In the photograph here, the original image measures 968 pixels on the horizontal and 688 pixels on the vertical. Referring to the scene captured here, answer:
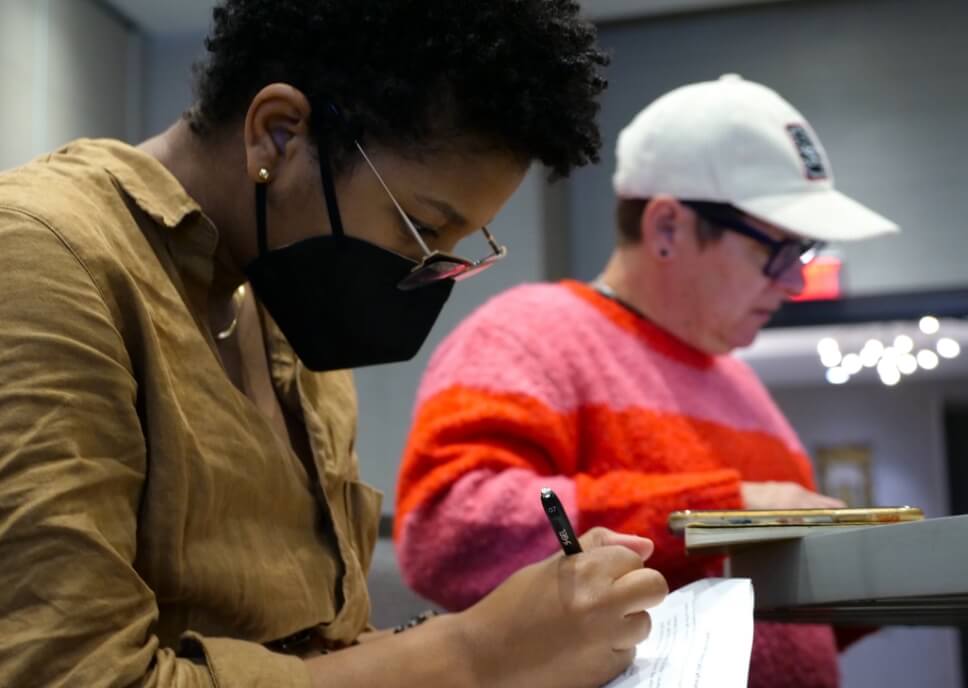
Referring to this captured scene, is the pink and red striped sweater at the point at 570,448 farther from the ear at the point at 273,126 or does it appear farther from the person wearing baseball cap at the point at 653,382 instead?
the ear at the point at 273,126

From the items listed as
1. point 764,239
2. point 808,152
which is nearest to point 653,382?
point 764,239

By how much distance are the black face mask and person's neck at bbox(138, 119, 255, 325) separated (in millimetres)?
22

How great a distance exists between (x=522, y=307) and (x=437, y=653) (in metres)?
0.78

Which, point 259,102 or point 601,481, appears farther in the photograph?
point 601,481

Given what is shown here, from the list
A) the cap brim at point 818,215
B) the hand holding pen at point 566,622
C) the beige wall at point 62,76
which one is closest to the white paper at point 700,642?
the hand holding pen at point 566,622

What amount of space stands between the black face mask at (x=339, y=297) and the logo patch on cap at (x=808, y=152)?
0.75 metres

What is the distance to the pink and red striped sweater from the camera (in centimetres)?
120

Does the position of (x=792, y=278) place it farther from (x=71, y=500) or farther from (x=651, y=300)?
(x=71, y=500)

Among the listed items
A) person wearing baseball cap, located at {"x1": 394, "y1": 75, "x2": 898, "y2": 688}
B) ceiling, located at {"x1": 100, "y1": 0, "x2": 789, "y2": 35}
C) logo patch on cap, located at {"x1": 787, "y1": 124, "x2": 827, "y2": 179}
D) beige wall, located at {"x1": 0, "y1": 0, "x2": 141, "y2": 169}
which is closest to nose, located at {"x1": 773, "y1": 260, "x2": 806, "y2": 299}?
person wearing baseball cap, located at {"x1": 394, "y1": 75, "x2": 898, "y2": 688}

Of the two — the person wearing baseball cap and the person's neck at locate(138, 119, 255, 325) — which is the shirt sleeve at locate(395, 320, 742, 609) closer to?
the person wearing baseball cap

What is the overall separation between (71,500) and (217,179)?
336mm

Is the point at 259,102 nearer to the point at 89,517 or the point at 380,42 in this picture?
the point at 380,42

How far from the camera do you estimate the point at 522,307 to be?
1.47m

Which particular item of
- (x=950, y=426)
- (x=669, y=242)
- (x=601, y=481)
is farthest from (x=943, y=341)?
(x=601, y=481)
